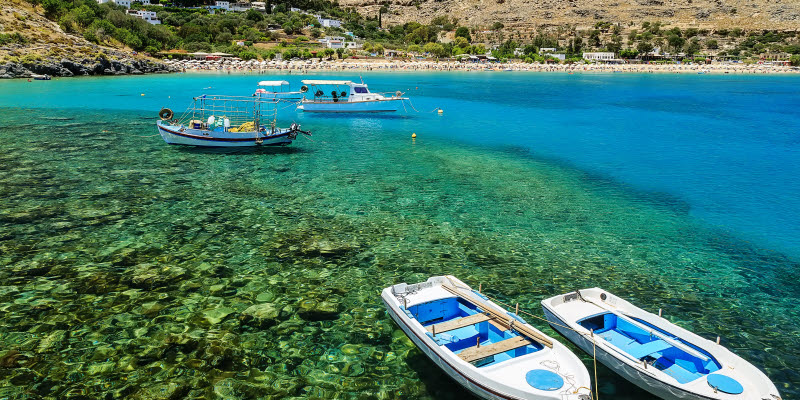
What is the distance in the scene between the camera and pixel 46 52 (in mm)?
92938

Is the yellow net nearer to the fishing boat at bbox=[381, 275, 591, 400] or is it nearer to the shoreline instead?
the fishing boat at bbox=[381, 275, 591, 400]

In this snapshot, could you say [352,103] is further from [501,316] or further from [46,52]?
[46,52]

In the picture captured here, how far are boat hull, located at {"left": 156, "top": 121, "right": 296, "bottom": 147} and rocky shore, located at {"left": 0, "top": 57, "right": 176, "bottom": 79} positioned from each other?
247 feet

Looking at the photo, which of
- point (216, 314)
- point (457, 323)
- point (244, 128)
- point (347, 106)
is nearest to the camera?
point (457, 323)

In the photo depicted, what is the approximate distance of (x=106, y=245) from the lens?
16.6 m

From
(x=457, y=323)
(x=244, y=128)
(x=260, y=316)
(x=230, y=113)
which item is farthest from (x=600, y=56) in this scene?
(x=260, y=316)

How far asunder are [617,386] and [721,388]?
2077 mm

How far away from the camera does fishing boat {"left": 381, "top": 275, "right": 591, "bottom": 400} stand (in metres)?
8.49

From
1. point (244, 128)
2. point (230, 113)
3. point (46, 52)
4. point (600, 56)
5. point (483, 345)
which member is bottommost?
point (483, 345)

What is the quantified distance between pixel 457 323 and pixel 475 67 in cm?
17053

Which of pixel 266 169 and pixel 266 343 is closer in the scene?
pixel 266 343

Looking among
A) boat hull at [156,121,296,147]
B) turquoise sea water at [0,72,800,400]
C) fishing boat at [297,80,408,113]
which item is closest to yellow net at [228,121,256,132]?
boat hull at [156,121,296,147]

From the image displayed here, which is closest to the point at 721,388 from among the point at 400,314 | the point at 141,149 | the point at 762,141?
the point at 400,314

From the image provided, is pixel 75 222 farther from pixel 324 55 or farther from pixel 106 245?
pixel 324 55
